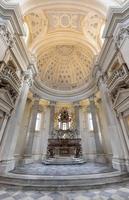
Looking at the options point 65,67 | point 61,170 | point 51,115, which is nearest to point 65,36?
point 65,67

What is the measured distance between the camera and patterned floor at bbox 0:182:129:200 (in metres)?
3.97

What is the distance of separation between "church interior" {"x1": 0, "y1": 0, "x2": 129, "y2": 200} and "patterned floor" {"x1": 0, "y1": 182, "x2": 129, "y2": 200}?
4 cm

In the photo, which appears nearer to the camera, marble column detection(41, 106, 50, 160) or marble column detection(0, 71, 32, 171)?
marble column detection(0, 71, 32, 171)

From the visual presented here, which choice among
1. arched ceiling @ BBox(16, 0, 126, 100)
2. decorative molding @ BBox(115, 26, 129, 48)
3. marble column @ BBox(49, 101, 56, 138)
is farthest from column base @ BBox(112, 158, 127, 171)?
arched ceiling @ BBox(16, 0, 126, 100)

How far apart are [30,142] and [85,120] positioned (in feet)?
28.1

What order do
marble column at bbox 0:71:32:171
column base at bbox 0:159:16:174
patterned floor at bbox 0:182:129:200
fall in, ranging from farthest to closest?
marble column at bbox 0:71:32:171 → column base at bbox 0:159:16:174 → patterned floor at bbox 0:182:129:200

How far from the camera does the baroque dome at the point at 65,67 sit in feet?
54.8

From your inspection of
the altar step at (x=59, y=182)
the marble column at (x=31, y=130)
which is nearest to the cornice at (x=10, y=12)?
the marble column at (x=31, y=130)

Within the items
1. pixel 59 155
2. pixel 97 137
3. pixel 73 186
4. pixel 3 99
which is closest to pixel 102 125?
pixel 97 137

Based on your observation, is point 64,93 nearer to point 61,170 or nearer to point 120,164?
point 61,170

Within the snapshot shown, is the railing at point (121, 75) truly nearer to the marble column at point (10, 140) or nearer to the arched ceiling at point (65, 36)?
the arched ceiling at point (65, 36)

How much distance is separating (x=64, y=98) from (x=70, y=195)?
1396 cm

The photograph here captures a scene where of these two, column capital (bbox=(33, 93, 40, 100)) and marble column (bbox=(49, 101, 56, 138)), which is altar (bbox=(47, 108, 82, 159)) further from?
column capital (bbox=(33, 93, 40, 100))

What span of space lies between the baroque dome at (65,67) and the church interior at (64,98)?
151 mm
